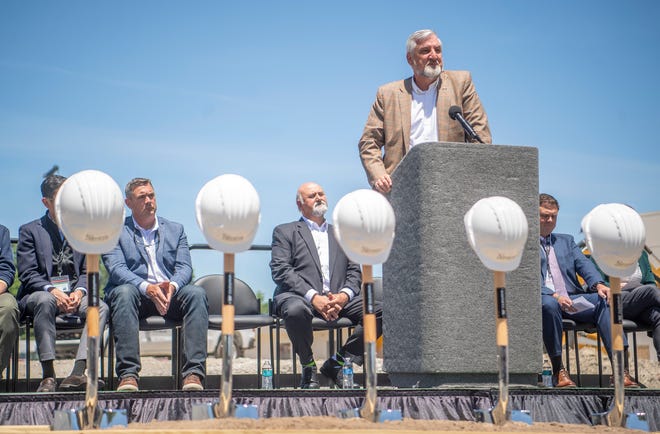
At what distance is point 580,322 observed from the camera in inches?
231

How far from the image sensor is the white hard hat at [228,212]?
3020mm

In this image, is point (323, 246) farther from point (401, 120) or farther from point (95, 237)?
point (95, 237)

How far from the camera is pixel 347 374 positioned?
559cm

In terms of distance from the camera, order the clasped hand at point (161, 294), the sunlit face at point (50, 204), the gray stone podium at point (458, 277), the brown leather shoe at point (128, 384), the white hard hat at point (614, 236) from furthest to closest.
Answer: the sunlit face at point (50, 204) < the clasped hand at point (161, 294) < the brown leather shoe at point (128, 384) < the gray stone podium at point (458, 277) < the white hard hat at point (614, 236)

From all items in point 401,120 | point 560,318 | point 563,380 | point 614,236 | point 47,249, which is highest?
point 401,120

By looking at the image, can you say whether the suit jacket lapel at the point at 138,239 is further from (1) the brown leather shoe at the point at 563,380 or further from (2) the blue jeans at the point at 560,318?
(1) the brown leather shoe at the point at 563,380

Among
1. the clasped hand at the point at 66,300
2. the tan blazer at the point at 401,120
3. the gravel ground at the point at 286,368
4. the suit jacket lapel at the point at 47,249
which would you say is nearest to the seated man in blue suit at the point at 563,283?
the tan blazer at the point at 401,120

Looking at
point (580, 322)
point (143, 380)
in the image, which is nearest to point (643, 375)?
point (580, 322)

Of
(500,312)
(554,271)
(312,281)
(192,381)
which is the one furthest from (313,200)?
(500,312)

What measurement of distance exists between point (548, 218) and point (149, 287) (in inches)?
110

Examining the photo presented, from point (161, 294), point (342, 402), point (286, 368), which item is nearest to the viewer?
point (342, 402)

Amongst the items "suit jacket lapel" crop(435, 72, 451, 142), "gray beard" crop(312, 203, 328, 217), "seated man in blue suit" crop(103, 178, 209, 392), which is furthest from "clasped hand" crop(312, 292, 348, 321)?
"suit jacket lapel" crop(435, 72, 451, 142)

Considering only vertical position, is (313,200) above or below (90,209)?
above

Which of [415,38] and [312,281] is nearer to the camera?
A: [415,38]
